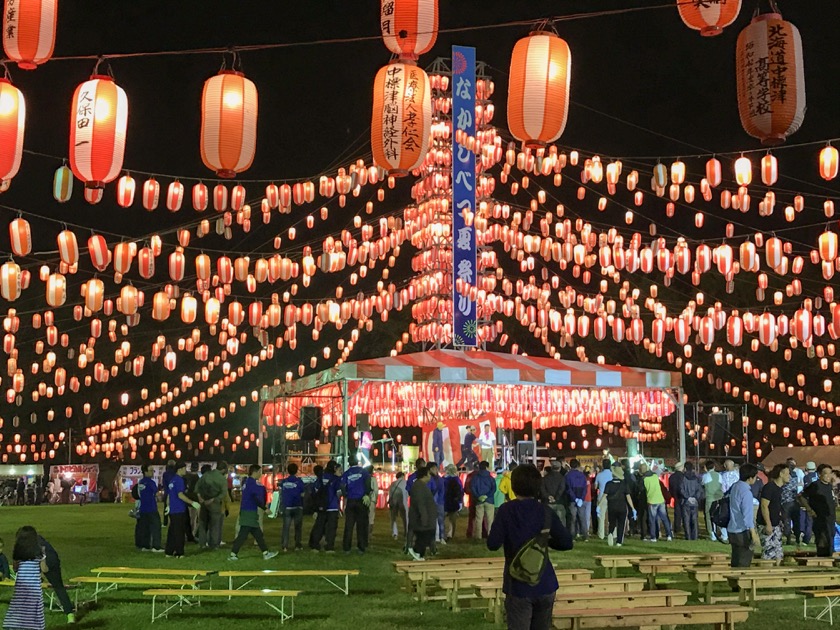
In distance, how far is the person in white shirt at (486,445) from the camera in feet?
75.0

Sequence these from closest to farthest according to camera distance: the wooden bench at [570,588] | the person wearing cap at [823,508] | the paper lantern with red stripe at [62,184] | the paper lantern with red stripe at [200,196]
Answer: the wooden bench at [570,588]
the person wearing cap at [823,508]
the paper lantern with red stripe at [62,184]
the paper lantern with red stripe at [200,196]

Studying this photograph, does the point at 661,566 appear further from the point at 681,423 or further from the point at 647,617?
the point at 681,423

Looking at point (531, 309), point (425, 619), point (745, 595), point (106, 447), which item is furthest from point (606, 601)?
point (106, 447)

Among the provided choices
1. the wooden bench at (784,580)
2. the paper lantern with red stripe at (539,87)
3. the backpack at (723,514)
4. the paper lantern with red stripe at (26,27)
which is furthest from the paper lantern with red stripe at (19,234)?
the wooden bench at (784,580)

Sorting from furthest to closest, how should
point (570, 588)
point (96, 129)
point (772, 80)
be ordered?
point (96, 129), point (772, 80), point (570, 588)

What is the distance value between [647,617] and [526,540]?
70.0 inches

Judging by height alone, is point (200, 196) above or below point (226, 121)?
above

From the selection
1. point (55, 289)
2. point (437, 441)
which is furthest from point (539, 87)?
point (55, 289)

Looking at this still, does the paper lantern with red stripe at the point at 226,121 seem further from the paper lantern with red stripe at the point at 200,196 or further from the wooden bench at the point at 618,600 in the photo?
the paper lantern with red stripe at the point at 200,196

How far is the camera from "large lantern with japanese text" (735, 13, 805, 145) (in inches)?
462

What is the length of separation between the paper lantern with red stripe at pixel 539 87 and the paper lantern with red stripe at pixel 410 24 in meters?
1.29

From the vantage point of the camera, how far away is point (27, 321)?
3806 cm

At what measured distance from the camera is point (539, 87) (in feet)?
Answer: 43.4

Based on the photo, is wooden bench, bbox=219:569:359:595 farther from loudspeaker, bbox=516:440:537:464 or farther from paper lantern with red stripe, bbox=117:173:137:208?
loudspeaker, bbox=516:440:537:464
